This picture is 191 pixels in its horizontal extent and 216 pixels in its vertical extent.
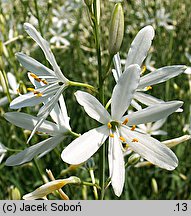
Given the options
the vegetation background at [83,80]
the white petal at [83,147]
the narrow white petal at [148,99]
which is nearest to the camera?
the white petal at [83,147]

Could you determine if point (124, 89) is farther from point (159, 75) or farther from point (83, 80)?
point (83, 80)

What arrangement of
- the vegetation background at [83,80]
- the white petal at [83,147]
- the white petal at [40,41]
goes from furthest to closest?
the vegetation background at [83,80] < the white petal at [40,41] < the white petal at [83,147]

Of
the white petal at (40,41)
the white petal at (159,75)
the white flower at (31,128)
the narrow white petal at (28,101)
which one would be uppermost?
the white petal at (40,41)

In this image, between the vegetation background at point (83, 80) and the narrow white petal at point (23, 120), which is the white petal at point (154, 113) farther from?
the vegetation background at point (83, 80)

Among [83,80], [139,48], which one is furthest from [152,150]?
[83,80]

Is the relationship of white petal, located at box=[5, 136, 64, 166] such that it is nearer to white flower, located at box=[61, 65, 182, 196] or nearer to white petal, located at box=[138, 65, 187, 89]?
white flower, located at box=[61, 65, 182, 196]

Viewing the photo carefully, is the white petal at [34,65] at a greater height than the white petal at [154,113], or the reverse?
the white petal at [34,65]

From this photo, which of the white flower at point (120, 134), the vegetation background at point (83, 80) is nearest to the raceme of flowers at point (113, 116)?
the white flower at point (120, 134)

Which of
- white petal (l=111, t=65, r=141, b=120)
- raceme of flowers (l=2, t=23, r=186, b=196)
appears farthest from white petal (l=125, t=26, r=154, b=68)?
white petal (l=111, t=65, r=141, b=120)
